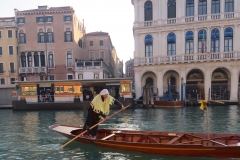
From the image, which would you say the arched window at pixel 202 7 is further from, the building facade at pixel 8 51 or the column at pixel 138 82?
the building facade at pixel 8 51

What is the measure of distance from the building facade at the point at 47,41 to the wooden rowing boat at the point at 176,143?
21.5m

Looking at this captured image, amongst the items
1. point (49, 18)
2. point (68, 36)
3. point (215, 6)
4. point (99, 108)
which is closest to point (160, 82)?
point (215, 6)

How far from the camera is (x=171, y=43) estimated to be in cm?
2417

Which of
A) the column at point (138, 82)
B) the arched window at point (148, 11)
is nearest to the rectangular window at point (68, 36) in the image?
the column at point (138, 82)

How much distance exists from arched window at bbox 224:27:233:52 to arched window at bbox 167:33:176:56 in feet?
17.1

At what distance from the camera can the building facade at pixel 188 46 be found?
22.5 meters

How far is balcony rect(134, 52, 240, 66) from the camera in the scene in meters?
22.3

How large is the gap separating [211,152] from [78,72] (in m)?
23.0

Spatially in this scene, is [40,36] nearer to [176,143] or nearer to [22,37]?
[22,37]

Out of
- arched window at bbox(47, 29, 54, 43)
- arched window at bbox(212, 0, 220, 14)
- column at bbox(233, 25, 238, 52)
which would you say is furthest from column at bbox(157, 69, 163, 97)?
arched window at bbox(47, 29, 54, 43)

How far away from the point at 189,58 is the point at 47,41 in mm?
18175

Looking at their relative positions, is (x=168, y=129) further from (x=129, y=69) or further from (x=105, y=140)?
(x=129, y=69)

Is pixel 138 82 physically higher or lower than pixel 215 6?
lower

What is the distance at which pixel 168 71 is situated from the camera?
24891mm
